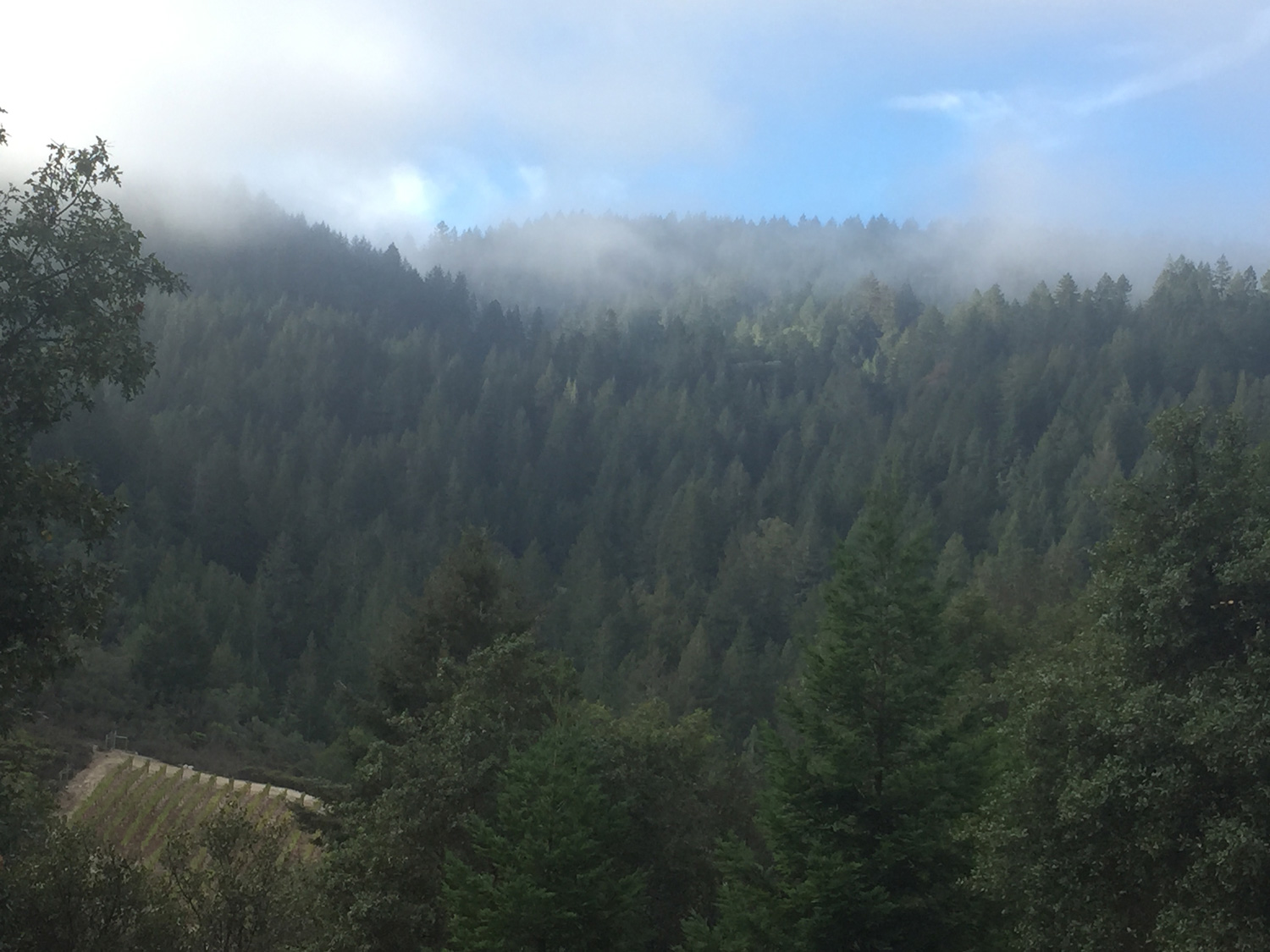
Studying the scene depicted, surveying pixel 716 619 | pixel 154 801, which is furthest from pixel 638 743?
pixel 716 619

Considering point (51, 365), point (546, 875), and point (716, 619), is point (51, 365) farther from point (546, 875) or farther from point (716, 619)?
point (716, 619)

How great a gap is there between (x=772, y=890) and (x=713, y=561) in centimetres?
10336

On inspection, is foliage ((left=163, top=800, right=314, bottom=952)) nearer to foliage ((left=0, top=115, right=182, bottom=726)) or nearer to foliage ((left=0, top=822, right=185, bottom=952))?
foliage ((left=0, top=822, right=185, bottom=952))

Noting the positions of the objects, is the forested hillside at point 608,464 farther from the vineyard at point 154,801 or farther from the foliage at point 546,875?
the foliage at point 546,875

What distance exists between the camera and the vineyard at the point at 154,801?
4328cm

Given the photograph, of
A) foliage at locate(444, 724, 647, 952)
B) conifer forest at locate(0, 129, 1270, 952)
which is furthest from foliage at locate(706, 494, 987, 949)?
foliage at locate(444, 724, 647, 952)

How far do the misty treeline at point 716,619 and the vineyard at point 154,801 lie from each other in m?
3.51

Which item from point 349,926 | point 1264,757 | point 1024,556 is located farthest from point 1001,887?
point 1024,556

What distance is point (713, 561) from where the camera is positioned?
124188 millimetres

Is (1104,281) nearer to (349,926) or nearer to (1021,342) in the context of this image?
(1021,342)

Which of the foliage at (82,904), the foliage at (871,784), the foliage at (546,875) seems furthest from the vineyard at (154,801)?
the foliage at (871,784)

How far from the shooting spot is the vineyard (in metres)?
43.3

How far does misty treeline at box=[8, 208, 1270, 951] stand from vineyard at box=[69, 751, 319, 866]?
11.5 ft

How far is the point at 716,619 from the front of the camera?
343 feet
